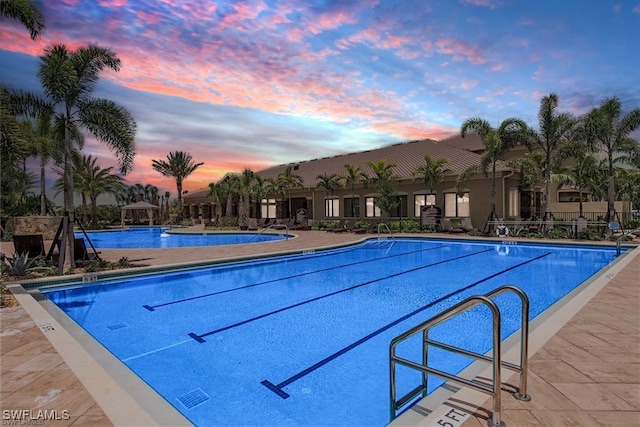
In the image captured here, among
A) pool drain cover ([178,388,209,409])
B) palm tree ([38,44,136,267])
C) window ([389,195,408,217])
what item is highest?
palm tree ([38,44,136,267])

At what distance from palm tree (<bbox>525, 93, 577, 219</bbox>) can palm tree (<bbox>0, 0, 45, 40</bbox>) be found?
20661mm

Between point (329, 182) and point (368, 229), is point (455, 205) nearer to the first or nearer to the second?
point (368, 229)

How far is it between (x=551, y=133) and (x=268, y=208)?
25.2 meters

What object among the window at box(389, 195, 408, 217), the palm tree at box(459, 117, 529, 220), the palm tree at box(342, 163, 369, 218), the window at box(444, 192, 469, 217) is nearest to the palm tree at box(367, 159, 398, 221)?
the window at box(389, 195, 408, 217)

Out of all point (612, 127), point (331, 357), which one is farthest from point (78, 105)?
point (612, 127)

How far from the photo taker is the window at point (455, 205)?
72.3ft

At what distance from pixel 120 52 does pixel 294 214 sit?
923 inches

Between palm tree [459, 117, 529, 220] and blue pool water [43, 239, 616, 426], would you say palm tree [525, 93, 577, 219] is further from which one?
blue pool water [43, 239, 616, 426]

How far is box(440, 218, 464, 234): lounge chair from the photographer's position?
20.9 m

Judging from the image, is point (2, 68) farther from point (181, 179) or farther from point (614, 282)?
point (181, 179)

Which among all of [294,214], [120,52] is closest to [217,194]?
[294,214]

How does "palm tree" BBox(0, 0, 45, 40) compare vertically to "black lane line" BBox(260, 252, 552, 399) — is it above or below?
above

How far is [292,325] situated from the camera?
642cm

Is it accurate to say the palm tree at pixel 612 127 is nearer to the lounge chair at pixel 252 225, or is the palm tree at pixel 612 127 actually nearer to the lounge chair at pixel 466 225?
the lounge chair at pixel 466 225
